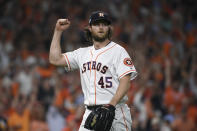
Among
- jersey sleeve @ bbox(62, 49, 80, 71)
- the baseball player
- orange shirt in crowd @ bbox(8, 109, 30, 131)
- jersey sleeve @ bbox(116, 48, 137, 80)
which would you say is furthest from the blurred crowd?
jersey sleeve @ bbox(116, 48, 137, 80)

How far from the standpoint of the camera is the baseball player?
12.1 feet

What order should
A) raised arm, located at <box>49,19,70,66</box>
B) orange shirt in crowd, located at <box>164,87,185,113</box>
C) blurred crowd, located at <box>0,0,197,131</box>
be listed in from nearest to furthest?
raised arm, located at <box>49,19,70,66</box> → blurred crowd, located at <box>0,0,197,131</box> → orange shirt in crowd, located at <box>164,87,185,113</box>

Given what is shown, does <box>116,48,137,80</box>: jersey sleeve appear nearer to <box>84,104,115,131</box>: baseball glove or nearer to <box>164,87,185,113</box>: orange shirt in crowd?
<box>84,104,115,131</box>: baseball glove

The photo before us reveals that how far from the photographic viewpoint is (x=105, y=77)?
390 cm

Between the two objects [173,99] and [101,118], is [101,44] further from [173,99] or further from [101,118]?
[173,99]

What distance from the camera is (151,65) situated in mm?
9711

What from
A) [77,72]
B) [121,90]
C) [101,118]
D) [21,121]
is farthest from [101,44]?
[77,72]

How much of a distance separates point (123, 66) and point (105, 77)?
7.8 inches

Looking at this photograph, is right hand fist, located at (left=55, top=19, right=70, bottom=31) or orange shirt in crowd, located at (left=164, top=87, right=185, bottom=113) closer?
right hand fist, located at (left=55, top=19, right=70, bottom=31)

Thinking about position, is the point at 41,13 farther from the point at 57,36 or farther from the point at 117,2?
the point at 57,36

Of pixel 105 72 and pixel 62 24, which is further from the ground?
pixel 62 24

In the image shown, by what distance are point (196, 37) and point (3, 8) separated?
5403 mm

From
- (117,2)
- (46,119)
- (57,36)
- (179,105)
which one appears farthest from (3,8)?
(57,36)

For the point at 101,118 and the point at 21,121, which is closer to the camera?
the point at 101,118
